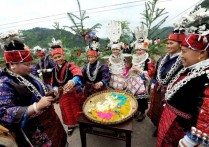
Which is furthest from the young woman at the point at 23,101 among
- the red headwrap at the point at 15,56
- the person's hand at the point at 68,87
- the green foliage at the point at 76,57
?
the green foliage at the point at 76,57

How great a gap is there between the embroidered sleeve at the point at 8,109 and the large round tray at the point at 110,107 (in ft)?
3.32

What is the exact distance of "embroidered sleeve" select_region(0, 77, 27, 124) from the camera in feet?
5.73

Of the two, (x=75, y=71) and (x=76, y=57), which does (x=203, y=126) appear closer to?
(x=75, y=71)

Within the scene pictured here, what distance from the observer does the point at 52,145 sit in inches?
89.5

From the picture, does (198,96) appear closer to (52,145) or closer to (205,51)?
(205,51)

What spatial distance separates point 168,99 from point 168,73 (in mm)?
908

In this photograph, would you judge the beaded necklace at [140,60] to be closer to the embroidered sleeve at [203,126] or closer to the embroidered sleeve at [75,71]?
the embroidered sleeve at [75,71]

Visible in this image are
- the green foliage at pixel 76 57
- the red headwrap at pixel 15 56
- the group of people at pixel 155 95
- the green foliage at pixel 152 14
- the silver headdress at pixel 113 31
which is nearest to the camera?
the group of people at pixel 155 95

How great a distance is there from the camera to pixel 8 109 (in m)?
1.74

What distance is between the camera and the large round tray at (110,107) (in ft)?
8.10

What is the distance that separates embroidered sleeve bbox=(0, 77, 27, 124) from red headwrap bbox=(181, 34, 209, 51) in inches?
72.3

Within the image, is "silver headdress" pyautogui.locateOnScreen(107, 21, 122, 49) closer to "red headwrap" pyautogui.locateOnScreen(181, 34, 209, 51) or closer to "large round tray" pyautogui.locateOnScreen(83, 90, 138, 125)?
"large round tray" pyautogui.locateOnScreen(83, 90, 138, 125)

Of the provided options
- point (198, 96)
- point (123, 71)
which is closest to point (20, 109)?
point (198, 96)

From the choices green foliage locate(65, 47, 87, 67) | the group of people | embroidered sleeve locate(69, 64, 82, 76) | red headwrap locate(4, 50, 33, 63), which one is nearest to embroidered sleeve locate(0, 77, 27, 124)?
the group of people
